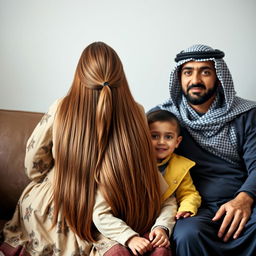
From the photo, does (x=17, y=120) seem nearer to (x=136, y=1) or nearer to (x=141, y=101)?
(x=141, y=101)

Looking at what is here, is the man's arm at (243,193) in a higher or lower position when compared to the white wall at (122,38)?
lower

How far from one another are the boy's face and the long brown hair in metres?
0.23

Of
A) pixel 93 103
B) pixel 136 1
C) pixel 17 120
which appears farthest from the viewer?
pixel 136 1

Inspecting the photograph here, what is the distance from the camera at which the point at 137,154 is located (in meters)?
1.36

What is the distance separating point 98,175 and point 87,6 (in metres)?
1.10

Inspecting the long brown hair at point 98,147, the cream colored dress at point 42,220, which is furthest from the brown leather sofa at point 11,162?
the long brown hair at point 98,147

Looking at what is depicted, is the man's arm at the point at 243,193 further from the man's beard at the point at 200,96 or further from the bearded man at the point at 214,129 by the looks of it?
the man's beard at the point at 200,96

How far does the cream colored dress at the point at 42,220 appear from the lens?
1.37 metres

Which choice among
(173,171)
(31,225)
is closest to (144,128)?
(173,171)

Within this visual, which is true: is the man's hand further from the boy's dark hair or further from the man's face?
the man's face

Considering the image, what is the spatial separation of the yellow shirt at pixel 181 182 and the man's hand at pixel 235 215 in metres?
0.13

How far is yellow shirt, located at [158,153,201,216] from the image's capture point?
156cm

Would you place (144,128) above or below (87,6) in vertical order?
below

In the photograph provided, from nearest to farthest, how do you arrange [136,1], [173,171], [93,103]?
[93,103]
[173,171]
[136,1]
